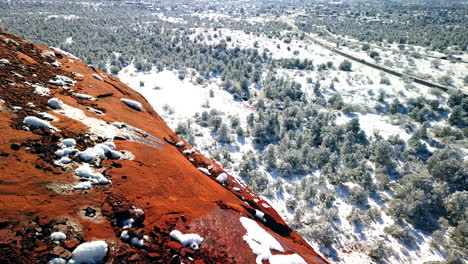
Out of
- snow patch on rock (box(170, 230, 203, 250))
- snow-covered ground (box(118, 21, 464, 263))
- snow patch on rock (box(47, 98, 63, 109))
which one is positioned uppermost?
snow patch on rock (box(47, 98, 63, 109))

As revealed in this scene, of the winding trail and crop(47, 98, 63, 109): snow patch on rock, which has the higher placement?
crop(47, 98, 63, 109): snow patch on rock

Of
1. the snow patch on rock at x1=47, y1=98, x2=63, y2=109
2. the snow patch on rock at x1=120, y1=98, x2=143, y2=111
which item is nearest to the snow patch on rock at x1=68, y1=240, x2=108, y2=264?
the snow patch on rock at x1=47, y1=98, x2=63, y2=109

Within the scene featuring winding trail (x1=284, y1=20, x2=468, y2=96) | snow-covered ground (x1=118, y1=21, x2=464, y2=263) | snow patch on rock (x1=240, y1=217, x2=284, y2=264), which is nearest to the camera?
snow patch on rock (x1=240, y1=217, x2=284, y2=264)

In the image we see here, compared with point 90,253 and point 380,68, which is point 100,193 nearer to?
point 90,253

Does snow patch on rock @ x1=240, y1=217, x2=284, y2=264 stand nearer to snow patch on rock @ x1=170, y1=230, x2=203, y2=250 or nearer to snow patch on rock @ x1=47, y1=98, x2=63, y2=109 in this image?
snow patch on rock @ x1=170, y1=230, x2=203, y2=250

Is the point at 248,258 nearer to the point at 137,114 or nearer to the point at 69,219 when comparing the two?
the point at 69,219

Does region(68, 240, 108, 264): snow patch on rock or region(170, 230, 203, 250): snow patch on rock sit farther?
region(170, 230, 203, 250): snow patch on rock

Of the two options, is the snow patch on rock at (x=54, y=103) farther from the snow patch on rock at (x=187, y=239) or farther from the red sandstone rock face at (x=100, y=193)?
the snow patch on rock at (x=187, y=239)

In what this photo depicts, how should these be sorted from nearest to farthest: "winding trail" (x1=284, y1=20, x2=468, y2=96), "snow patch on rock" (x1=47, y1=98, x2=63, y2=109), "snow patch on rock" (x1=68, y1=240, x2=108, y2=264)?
1. "snow patch on rock" (x1=68, y1=240, x2=108, y2=264)
2. "snow patch on rock" (x1=47, y1=98, x2=63, y2=109)
3. "winding trail" (x1=284, y1=20, x2=468, y2=96)

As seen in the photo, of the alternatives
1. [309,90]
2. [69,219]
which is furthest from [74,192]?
[309,90]
